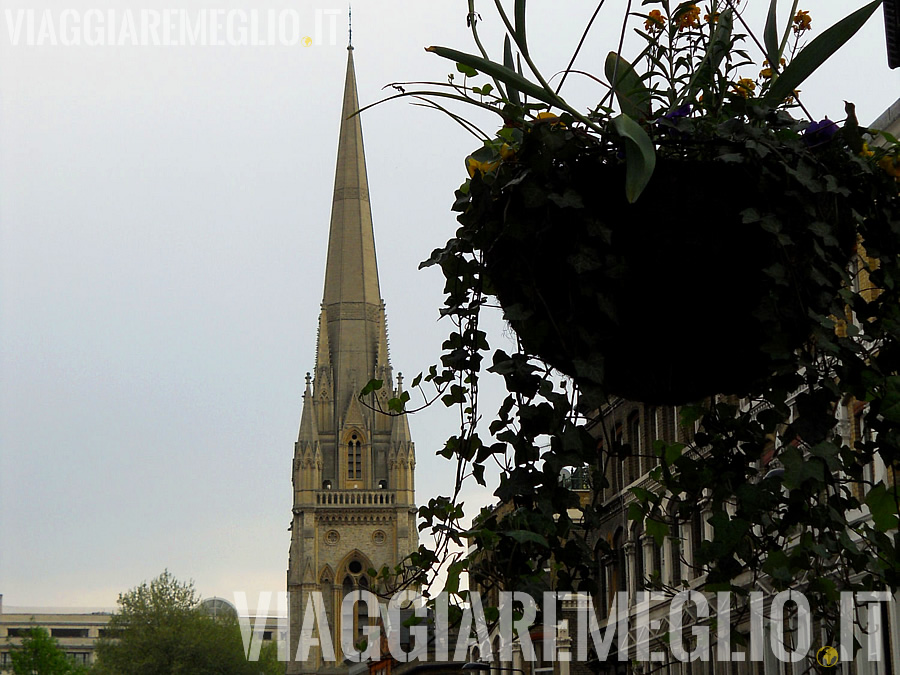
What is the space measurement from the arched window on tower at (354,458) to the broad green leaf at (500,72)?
109 metres

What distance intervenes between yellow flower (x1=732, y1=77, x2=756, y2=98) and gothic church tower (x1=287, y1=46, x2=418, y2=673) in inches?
3961

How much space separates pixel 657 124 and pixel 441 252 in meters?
0.72

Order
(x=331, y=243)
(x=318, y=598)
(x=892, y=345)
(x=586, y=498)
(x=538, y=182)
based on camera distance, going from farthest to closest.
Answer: (x=331, y=243) < (x=318, y=598) < (x=586, y=498) < (x=892, y=345) < (x=538, y=182)

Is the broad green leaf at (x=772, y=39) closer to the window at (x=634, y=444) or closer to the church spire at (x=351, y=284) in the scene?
the window at (x=634, y=444)

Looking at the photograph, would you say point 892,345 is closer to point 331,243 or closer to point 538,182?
point 538,182

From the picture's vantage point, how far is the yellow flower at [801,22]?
449cm

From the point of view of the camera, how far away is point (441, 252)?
4277 mm

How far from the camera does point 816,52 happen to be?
12.7 ft

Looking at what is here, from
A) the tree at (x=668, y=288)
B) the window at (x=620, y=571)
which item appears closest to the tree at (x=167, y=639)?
the window at (x=620, y=571)

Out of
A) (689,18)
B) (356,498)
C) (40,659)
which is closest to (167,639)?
(40,659)

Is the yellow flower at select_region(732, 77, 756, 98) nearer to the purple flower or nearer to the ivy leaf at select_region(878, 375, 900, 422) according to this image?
the purple flower

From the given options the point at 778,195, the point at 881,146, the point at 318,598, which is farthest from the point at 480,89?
the point at 318,598

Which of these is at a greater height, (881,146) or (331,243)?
(331,243)

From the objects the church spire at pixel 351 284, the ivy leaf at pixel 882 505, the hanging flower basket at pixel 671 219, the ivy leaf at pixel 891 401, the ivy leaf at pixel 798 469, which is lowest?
the ivy leaf at pixel 882 505
